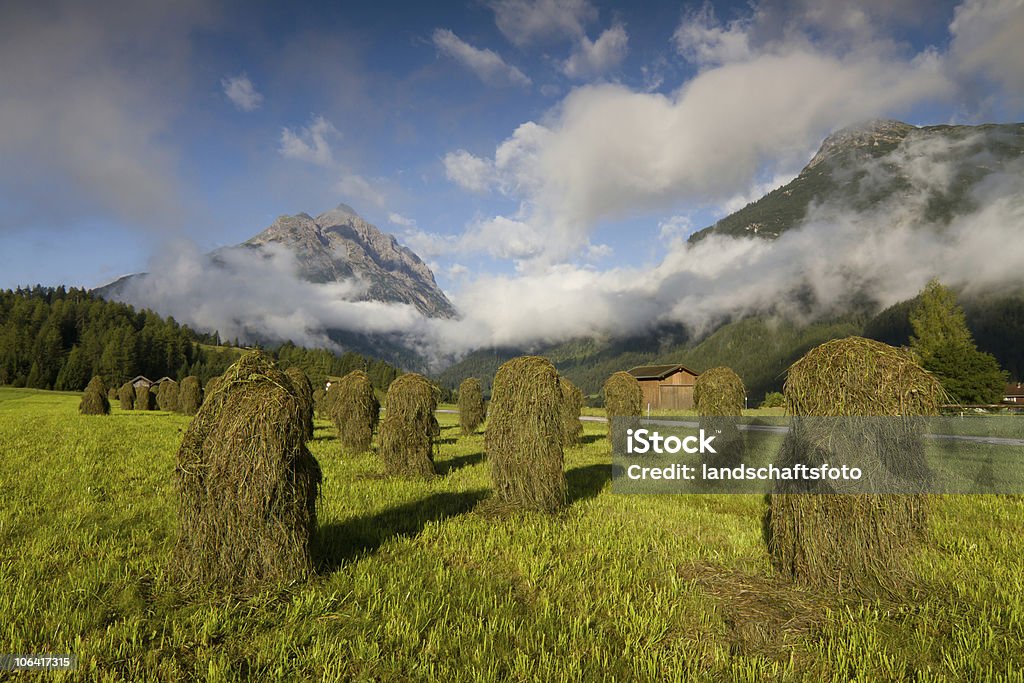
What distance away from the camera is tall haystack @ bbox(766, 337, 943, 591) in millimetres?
5930

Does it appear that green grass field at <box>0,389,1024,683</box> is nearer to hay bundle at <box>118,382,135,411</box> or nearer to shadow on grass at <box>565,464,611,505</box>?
shadow on grass at <box>565,464,611,505</box>

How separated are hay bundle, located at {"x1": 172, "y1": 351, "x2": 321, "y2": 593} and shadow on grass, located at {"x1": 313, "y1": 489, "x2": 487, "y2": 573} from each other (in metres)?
0.81

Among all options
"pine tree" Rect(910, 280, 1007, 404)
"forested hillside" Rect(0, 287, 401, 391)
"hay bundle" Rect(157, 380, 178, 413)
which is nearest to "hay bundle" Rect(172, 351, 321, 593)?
"pine tree" Rect(910, 280, 1007, 404)

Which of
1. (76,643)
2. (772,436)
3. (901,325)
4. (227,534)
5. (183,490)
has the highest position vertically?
(901,325)

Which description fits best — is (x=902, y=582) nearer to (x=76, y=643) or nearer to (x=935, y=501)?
(x=935, y=501)

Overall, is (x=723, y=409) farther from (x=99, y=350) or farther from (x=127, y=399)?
(x=99, y=350)

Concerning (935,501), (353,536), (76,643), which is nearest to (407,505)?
(353,536)

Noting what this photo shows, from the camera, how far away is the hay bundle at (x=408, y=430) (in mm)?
13711

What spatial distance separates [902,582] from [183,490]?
373 inches

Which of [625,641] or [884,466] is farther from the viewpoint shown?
[884,466]

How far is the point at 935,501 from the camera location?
10617mm

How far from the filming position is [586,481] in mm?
14023

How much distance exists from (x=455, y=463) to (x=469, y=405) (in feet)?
40.3

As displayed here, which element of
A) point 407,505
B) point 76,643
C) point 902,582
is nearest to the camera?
point 76,643
